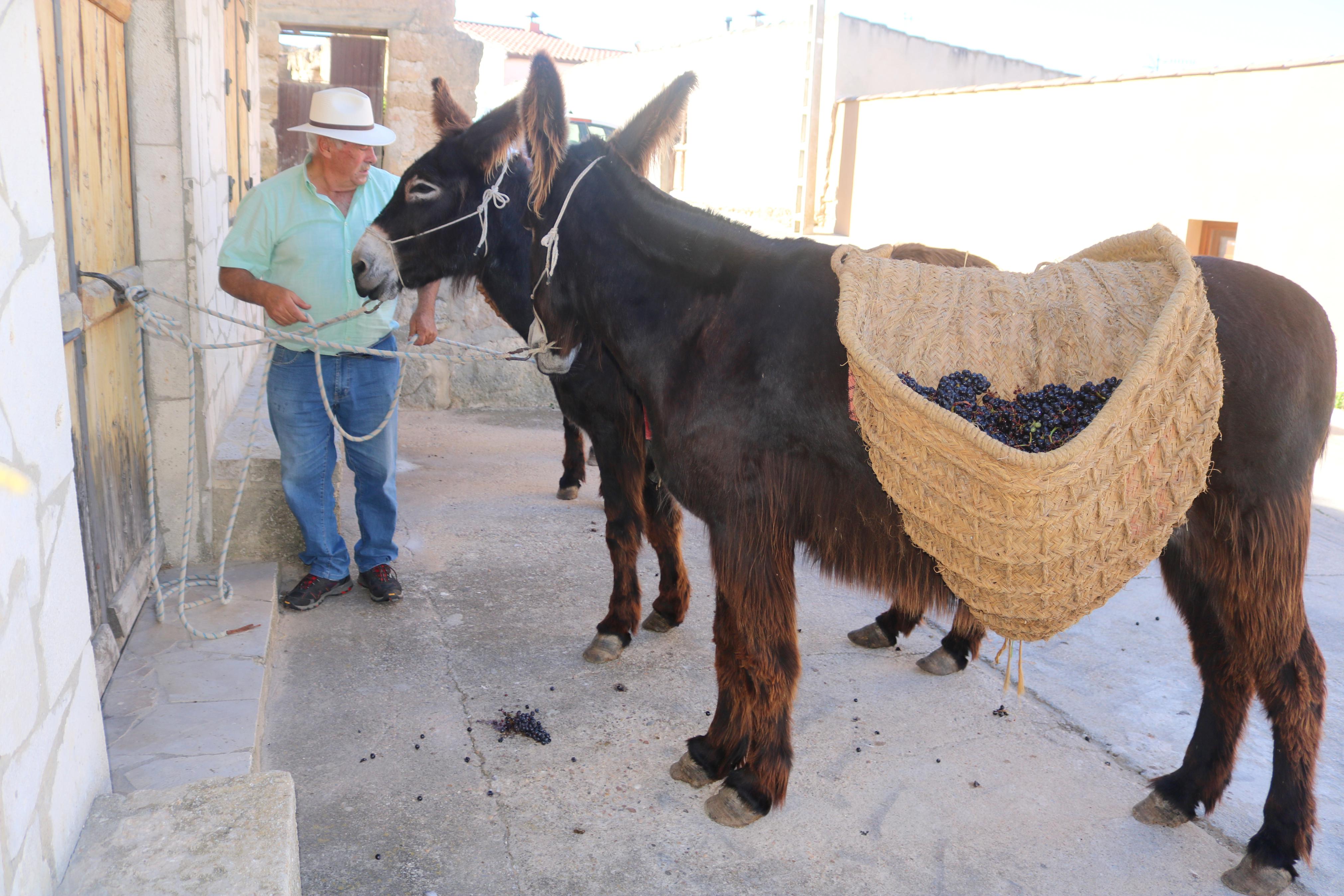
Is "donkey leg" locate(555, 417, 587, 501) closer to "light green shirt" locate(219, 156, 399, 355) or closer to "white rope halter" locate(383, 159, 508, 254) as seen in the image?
"light green shirt" locate(219, 156, 399, 355)

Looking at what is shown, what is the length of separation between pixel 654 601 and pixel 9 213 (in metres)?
2.73

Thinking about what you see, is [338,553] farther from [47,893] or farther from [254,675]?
[47,893]

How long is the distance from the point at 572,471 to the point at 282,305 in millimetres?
2302

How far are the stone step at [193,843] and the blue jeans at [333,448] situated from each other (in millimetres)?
1946

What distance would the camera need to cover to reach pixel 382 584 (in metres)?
3.82

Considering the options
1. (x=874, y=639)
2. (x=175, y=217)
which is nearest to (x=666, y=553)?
(x=874, y=639)

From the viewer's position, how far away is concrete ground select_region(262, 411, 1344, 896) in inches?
92.2

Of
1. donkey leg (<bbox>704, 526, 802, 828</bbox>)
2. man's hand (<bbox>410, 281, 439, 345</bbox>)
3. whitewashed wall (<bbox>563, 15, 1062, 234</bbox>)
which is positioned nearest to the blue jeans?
man's hand (<bbox>410, 281, 439, 345</bbox>)

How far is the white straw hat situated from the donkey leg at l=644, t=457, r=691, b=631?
1605mm

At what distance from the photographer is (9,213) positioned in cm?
147

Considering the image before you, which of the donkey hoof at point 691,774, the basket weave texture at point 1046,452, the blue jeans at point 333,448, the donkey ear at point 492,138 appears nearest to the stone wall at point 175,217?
the blue jeans at point 333,448

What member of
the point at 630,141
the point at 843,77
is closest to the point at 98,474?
the point at 630,141

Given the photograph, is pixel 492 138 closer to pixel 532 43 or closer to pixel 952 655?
pixel 952 655

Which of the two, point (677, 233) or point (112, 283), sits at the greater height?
point (677, 233)
